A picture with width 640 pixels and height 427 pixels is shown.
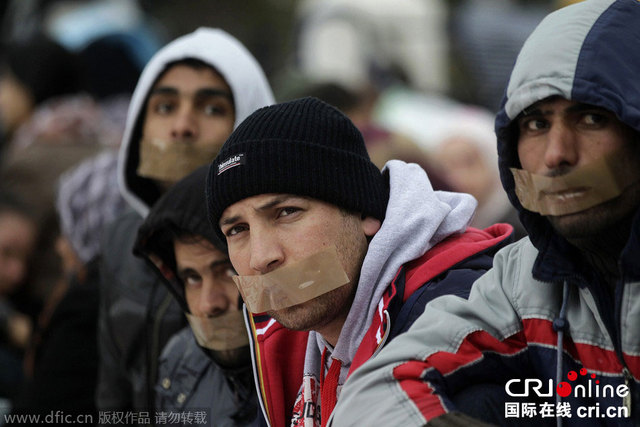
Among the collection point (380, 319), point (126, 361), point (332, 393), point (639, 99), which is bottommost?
point (126, 361)

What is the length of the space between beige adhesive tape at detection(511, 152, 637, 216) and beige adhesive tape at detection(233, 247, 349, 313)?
28.0 inches

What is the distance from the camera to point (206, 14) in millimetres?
14102

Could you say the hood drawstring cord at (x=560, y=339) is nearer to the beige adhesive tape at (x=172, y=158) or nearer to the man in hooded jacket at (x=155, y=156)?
the man in hooded jacket at (x=155, y=156)

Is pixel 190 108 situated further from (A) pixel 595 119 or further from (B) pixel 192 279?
(A) pixel 595 119

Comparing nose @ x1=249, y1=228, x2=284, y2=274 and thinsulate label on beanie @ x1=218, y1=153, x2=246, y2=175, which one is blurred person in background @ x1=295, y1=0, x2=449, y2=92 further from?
nose @ x1=249, y1=228, x2=284, y2=274

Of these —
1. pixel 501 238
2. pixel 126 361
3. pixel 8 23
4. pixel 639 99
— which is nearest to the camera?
pixel 639 99

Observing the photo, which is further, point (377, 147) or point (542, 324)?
point (377, 147)

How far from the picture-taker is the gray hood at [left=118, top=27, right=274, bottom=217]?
486 centimetres

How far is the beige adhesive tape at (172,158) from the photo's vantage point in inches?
185

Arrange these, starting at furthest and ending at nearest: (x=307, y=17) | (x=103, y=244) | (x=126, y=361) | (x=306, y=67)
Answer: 1. (x=307, y=17)
2. (x=306, y=67)
3. (x=103, y=244)
4. (x=126, y=361)

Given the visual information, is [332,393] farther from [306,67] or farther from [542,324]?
[306,67]

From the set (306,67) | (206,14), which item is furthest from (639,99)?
(206,14)

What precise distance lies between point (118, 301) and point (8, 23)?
27.3 ft

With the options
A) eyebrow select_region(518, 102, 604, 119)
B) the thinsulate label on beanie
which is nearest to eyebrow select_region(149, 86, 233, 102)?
the thinsulate label on beanie
